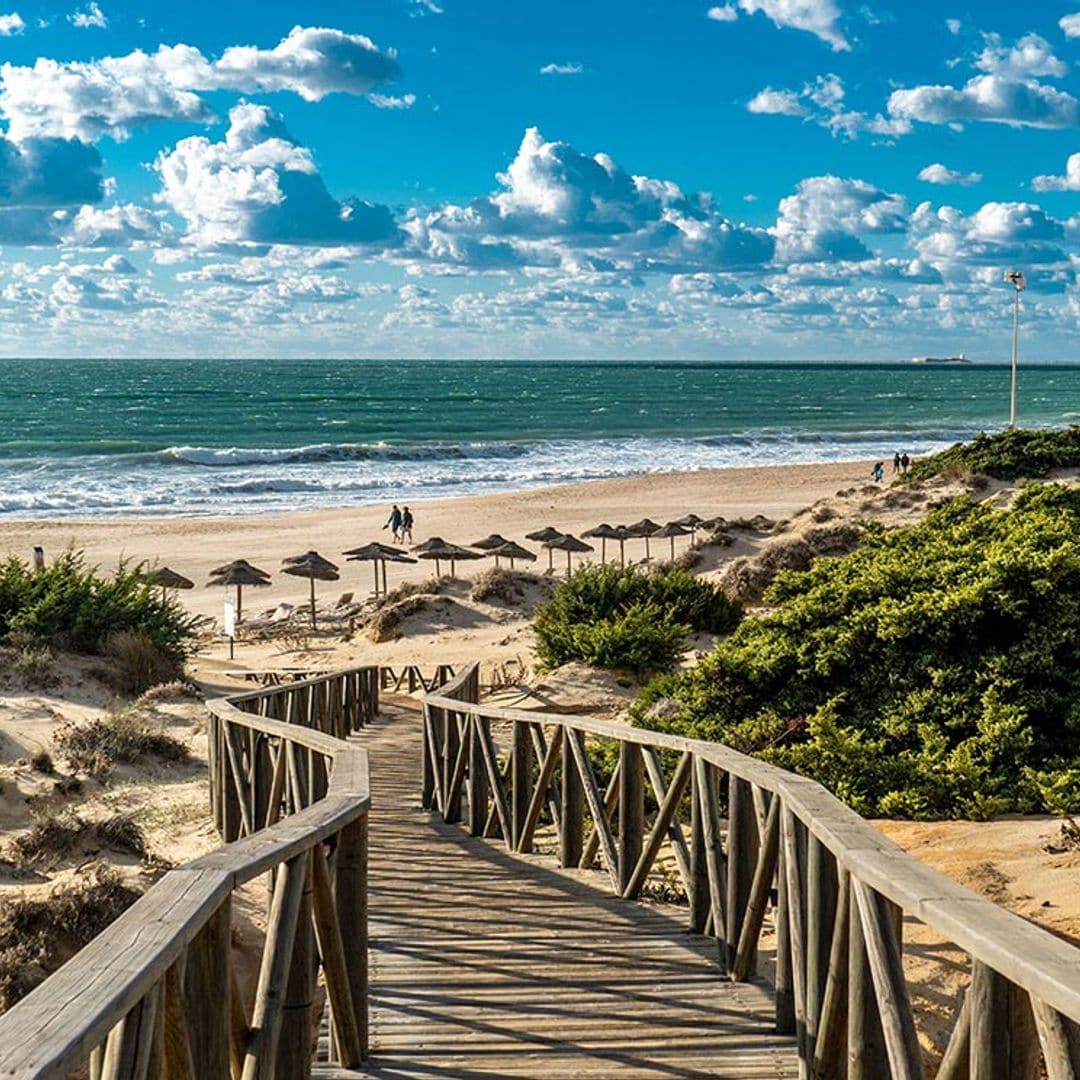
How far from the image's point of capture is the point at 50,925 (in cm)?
653

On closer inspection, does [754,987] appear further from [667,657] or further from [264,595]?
[264,595]

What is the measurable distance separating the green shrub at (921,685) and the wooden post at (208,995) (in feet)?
16.2

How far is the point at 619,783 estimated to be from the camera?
6.65m

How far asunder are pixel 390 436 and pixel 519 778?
6799 centimetres

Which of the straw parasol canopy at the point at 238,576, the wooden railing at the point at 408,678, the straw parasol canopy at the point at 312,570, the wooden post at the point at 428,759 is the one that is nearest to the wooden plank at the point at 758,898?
the wooden post at the point at 428,759

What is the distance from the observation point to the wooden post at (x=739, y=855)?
5.18m

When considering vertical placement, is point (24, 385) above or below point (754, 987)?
above

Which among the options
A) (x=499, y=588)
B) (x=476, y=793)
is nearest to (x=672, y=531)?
(x=499, y=588)

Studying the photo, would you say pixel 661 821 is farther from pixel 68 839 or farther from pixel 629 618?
pixel 629 618

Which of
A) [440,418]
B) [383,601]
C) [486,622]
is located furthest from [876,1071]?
[440,418]

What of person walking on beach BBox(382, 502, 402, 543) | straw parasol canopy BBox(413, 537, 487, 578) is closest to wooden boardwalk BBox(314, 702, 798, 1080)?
straw parasol canopy BBox(413, 537, 487, 578)

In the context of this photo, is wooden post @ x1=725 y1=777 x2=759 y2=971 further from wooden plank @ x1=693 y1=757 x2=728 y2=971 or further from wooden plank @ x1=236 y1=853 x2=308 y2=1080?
wooden plank @ x1=236 y1=853 x2=308 y2=1080

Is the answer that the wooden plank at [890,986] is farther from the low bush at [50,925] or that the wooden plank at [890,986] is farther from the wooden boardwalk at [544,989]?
the low bush at [50,925]

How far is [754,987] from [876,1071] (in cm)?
156
